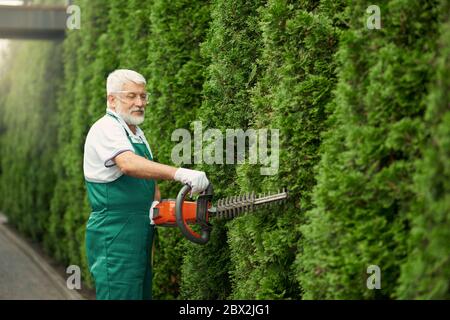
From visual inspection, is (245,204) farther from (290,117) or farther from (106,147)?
(106,147)

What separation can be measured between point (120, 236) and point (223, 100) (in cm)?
149

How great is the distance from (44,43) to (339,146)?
11.3 metres

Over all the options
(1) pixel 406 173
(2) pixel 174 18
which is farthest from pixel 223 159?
(1) pixel 406 173

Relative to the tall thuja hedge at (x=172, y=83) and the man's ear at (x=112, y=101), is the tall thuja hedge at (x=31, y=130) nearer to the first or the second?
the tall thuja hedge at (x=172, y=83)

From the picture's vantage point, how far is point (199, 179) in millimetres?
4820

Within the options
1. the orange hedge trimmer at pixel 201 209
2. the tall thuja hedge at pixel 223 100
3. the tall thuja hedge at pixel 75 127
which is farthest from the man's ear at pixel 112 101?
the tall thuja hedge at pixel 75 127

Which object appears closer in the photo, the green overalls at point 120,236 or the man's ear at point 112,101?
the green overalls at point 120,236

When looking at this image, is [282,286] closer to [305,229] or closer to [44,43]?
[305,229]

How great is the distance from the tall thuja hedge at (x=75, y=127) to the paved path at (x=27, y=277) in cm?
38

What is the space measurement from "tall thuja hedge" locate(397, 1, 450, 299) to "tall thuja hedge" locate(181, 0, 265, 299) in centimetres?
212

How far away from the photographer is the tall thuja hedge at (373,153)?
3770mm

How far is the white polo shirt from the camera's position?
501cm

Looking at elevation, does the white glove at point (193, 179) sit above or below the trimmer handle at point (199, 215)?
above

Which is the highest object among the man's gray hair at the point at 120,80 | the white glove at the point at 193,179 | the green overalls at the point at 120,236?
the man's gray hair at the point at 120,80
